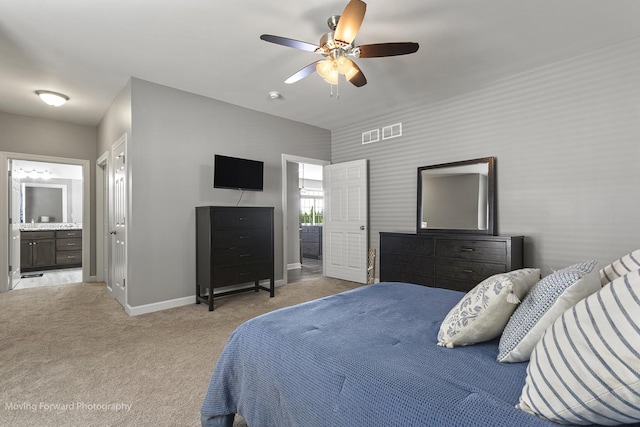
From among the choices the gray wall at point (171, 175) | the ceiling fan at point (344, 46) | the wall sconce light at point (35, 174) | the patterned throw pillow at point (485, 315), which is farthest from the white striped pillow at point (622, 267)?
the wall sconce light at point (35, 174)

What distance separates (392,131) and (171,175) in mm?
3101

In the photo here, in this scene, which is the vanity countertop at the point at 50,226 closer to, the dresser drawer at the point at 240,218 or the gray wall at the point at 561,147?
the dresser drawer at the point at 240,218

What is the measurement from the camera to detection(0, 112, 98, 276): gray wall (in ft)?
15.5

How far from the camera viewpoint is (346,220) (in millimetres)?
5312

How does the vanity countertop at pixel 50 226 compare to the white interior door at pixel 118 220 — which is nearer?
the white interior door at pixel 118 220

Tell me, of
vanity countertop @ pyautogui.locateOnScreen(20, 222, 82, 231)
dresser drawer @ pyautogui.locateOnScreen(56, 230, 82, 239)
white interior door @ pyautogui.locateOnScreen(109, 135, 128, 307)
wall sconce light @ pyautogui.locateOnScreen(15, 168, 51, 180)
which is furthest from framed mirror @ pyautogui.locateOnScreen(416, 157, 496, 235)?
wall sconce light @ pyautogui.locateOnScreen(15, 168, 51, 180)

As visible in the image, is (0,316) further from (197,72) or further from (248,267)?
(197,72)

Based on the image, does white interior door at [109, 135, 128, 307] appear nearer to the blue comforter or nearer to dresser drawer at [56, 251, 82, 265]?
the blue comforter

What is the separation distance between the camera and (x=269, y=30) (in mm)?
2738

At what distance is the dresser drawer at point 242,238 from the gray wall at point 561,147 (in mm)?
2451

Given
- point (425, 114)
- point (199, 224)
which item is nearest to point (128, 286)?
point (199, 224)

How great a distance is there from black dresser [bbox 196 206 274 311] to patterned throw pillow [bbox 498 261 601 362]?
3.18 m

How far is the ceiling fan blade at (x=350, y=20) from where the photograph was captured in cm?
199

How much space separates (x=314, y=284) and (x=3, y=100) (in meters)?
4.92
